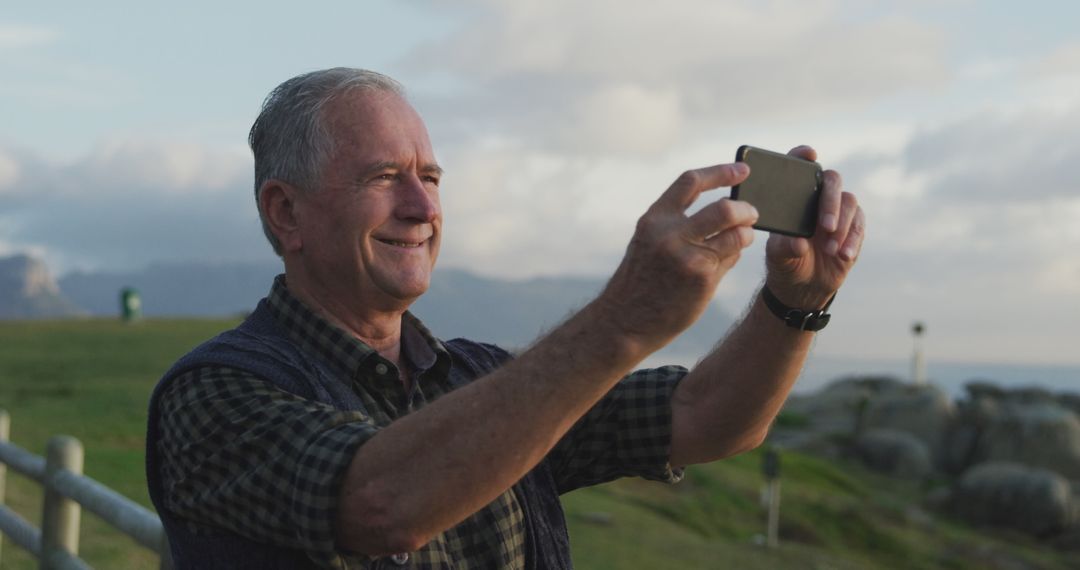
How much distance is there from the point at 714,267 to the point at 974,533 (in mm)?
25355

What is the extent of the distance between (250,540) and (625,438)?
104 centimetres

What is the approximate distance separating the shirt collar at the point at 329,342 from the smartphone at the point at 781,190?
935 mm

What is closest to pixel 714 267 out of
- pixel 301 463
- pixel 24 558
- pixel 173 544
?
pixel 301 463

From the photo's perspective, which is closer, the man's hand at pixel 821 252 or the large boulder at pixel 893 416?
the man's hand at pixel 821 252

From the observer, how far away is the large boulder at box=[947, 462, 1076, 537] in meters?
25.2

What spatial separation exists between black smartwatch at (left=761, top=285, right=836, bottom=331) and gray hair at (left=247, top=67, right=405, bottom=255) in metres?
0.96

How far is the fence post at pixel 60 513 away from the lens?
6281 millimetres

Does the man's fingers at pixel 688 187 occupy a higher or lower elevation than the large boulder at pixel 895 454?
higher

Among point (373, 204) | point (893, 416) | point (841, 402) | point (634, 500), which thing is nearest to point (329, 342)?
point (373, 204)

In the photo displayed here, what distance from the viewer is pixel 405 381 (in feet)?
8.61

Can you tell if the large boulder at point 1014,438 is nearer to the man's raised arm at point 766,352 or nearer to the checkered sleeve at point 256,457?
the man's raised arm at point 766,352

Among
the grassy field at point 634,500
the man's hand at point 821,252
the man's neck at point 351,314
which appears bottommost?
the grassy field at point 634,500

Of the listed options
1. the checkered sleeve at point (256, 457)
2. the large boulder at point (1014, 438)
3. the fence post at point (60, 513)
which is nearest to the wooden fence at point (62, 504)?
the fence post at point (60, 513)

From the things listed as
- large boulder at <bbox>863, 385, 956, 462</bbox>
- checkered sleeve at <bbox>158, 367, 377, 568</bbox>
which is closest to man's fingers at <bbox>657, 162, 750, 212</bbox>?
checkered sleeve at <bbox>158, 367, 377, 568</bbox>
